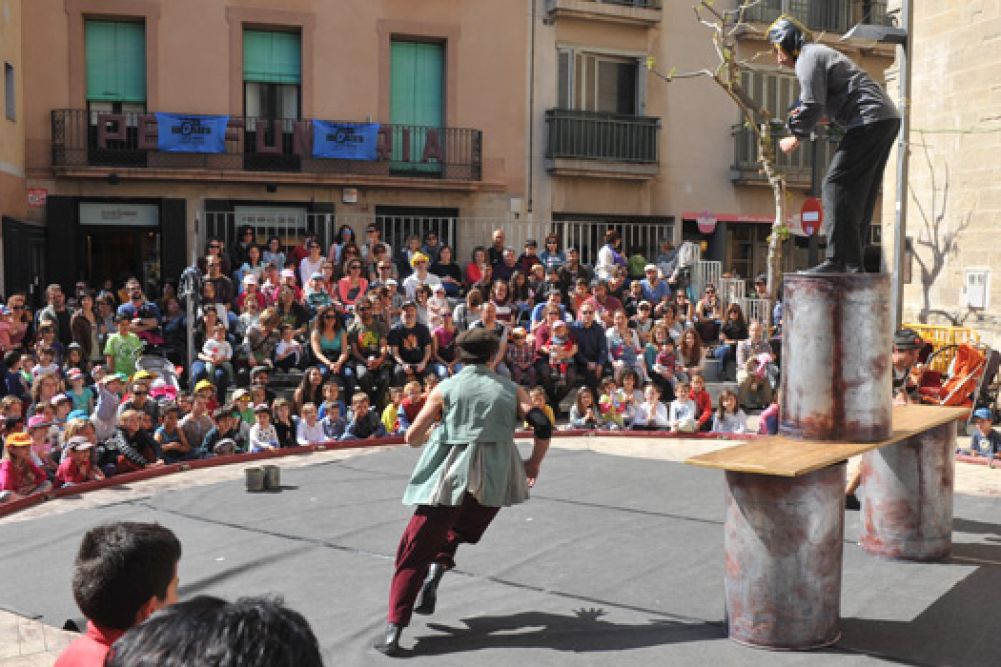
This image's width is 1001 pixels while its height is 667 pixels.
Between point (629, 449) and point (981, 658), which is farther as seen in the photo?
point (629, 449)

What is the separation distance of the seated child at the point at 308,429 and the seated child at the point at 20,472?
2.70 m

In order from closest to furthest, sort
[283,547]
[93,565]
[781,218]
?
[93,565] → [283,547] → [781,218]

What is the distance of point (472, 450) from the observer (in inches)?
202

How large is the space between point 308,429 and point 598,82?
513 inches

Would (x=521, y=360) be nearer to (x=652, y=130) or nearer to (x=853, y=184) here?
(x=853, y=184)

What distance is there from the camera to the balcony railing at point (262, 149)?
712 inches

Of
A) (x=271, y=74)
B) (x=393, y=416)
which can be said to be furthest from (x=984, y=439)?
(x=271, y=74)

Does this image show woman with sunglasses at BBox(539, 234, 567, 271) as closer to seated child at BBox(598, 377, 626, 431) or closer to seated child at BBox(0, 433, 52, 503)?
seated child at BBox(598, 377, 626, 431)

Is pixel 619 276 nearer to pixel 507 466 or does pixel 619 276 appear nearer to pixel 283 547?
pixel 283 547

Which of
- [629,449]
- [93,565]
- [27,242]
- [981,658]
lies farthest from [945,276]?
[93,565]

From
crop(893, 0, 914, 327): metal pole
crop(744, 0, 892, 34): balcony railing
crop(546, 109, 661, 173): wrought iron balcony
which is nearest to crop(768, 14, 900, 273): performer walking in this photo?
crop(893, 0, 914, 327): metal pole

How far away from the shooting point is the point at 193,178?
60.6 feet

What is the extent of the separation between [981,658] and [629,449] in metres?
5.69

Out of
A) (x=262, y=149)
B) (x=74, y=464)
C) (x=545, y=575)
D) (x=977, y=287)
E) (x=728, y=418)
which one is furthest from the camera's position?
(x=262, y=149)
